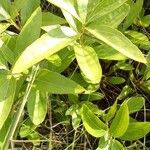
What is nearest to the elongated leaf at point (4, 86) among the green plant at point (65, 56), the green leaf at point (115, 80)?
the green plant at point (65, 56)

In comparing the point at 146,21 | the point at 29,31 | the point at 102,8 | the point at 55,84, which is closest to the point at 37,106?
the point at 55,84

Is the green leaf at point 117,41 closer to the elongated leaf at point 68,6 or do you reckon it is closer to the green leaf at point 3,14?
the elongated leaf at point 68,6

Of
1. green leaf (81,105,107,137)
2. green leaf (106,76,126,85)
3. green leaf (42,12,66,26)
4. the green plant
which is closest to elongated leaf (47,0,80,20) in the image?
the green plant

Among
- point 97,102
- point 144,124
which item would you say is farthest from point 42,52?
point 97,102

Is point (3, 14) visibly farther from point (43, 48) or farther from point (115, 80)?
point (115, 80)

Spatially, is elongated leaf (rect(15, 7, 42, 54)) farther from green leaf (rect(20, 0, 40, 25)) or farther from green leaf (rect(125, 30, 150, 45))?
green leaf (rect(125, 30, 150, 45))
